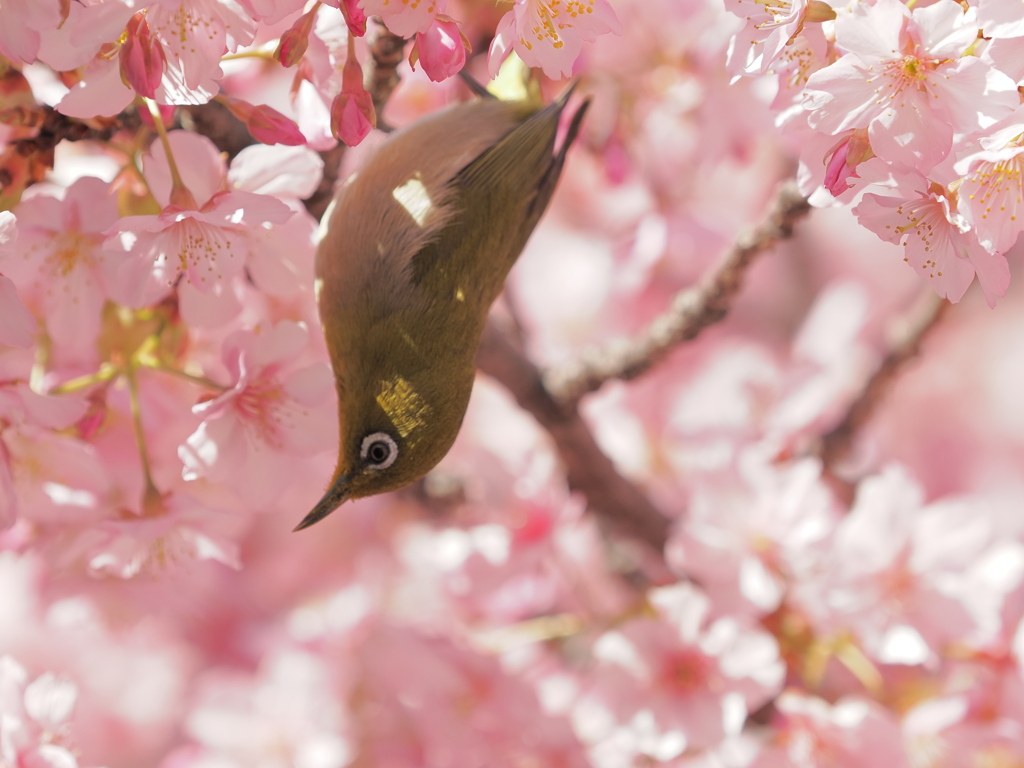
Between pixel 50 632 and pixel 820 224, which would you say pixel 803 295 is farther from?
pixel 50 632

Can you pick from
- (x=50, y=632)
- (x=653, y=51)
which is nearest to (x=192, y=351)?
(x=653, y=51)

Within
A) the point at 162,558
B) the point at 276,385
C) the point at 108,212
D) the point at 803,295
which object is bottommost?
the point at 803,295

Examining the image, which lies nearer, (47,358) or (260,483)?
(260,483)

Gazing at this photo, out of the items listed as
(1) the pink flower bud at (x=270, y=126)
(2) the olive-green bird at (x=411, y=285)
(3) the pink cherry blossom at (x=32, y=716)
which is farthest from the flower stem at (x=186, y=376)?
(3) the pink cherry blossom at (x=32, y=716)

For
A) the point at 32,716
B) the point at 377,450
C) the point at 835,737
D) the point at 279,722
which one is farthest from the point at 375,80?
the point at 279,722

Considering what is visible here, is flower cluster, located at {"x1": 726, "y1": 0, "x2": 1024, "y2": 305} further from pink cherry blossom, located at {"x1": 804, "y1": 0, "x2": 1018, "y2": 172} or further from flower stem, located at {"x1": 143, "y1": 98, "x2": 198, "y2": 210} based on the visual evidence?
flower stem, located at {"x1": 143, "y1": 98, "x2": 198, "y2": 210}
